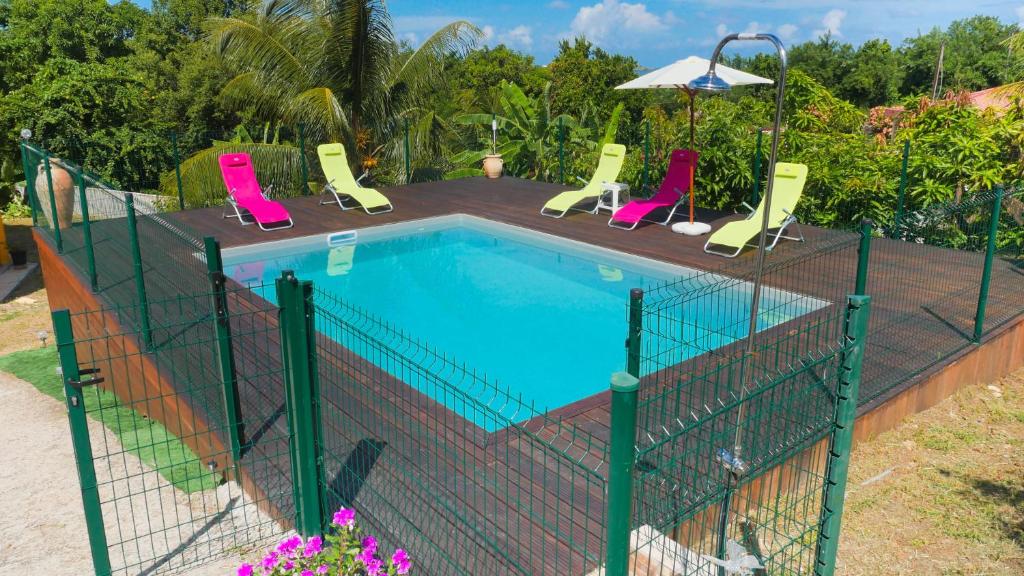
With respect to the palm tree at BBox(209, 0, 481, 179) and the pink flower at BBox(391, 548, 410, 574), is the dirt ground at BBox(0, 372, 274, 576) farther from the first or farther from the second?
the palm tree at BBox(209, 0, 481, 179)

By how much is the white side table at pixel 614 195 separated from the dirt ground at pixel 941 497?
6102mm

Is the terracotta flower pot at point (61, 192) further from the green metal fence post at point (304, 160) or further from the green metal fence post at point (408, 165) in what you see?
the green metal fence post at point (408, 165)

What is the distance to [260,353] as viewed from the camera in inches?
233

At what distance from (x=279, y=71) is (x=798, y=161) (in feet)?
30.4

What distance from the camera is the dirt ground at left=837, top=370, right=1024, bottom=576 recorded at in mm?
3969

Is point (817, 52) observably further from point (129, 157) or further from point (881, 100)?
point (129, 157)

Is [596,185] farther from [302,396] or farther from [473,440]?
[302,396]

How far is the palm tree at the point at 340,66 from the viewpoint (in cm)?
1339

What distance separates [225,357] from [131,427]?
2.89 metres

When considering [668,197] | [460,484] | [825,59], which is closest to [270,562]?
[460,484]

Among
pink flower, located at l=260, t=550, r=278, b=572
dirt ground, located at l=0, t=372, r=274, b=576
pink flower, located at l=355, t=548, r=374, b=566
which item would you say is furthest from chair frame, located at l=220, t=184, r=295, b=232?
pink flower, located at l=355, t=548, r=374, b=566

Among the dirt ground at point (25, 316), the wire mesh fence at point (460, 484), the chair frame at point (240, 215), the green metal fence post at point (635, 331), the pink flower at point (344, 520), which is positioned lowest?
the dirt ground at point (25, 316)

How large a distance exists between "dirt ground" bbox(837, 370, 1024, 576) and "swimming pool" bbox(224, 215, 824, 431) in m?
1.45

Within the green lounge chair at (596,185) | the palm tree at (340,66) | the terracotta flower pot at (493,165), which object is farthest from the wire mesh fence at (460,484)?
the terracotta flower pot at (493,165)
